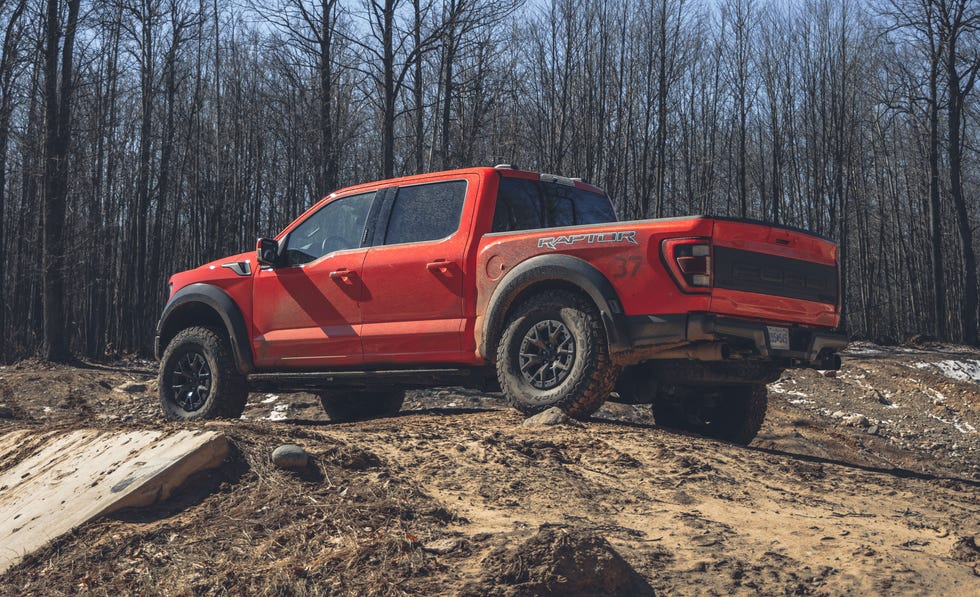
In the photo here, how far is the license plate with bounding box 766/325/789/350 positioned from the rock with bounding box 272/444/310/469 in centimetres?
295

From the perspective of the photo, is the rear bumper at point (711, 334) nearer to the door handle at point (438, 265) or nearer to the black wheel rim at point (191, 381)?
the door handle at point (438, 265)

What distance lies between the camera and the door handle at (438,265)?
647 centimetres

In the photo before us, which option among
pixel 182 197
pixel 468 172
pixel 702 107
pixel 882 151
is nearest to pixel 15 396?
pixel 468 172

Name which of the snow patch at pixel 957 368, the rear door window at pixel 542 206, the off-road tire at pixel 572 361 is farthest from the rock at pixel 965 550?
the snow patch at pixel 957 368

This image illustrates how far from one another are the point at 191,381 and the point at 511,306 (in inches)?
135

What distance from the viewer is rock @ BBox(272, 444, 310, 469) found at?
486cm

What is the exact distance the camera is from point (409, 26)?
19578 millimetres

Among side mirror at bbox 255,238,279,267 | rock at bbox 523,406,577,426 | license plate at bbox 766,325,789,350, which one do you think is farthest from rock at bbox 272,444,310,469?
license plate at bbox 766,325,789,350

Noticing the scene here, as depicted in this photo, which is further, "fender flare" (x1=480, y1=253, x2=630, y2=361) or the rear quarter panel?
"fender flare" (x1=480, y1=253, x2=630, y2=361)

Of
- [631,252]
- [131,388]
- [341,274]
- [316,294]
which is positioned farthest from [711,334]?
[131,388]

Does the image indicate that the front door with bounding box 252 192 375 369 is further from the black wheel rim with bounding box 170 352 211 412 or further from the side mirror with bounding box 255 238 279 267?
the black wheel rim with bounding box 170 352 211 412

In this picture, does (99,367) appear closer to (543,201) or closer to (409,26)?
(409,26)

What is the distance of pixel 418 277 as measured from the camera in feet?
21.7

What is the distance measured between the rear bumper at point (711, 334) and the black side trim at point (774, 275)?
9.1 inches
